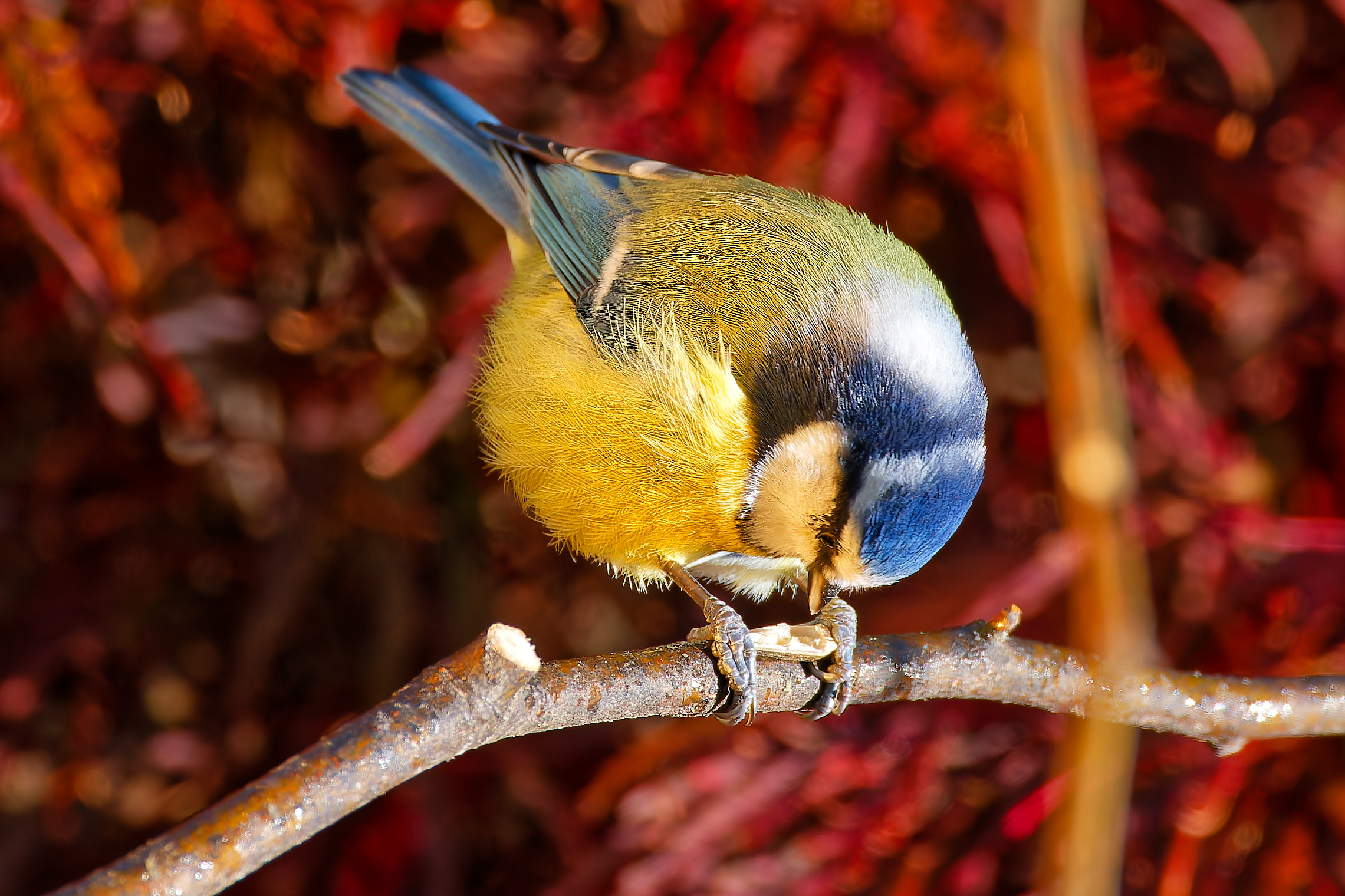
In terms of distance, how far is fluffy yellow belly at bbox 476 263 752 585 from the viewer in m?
1.42

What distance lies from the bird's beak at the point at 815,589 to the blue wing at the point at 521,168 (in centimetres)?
58

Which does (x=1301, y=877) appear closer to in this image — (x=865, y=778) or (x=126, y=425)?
(x=865, y=778)

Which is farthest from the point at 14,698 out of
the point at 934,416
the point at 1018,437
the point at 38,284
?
the point at 1018,437

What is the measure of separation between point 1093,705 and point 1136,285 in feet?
4.00

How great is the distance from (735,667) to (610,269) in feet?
2.37

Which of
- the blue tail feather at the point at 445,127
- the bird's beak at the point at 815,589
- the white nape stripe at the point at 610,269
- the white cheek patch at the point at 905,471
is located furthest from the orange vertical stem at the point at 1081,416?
the blue tail feather at the point at 445,127

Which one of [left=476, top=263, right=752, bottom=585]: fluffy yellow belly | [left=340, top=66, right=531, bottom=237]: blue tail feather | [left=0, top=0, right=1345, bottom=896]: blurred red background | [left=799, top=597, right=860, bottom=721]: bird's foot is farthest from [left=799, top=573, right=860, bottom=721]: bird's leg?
[left=340, top=66, right=531, bottom=237]: blue tail feather

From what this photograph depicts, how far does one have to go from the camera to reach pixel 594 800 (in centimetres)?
171

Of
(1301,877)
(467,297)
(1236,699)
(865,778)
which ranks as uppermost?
(467,297)

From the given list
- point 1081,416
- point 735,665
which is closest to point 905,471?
point 735,665

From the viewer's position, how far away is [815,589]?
4.79 ft

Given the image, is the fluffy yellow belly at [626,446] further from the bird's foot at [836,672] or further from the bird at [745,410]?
the bird's foot at [836,672]

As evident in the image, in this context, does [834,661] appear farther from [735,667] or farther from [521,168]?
[521,168]

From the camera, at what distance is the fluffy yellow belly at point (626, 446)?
1415 millimetres
